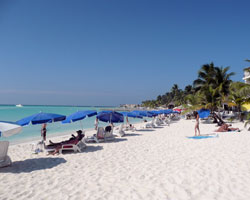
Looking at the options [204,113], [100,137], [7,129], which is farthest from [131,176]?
[204,113]

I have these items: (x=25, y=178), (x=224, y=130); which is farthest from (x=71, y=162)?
(x=224, y=130)

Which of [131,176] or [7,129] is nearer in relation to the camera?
[131,176]

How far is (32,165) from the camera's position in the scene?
5504mm

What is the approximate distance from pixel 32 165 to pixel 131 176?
320 cm

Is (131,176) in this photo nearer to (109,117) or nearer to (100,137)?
(100,137)

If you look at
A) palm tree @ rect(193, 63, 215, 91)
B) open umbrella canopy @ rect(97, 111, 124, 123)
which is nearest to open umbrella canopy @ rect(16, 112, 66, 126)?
open umbrella canopy @ rect(97, 111, 124, 123)

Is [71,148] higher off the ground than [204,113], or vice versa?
[204,113]

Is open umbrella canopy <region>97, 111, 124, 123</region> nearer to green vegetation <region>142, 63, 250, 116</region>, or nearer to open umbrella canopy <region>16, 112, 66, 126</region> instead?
open umbrella canopy <region>16, 112, 66, 126</region>

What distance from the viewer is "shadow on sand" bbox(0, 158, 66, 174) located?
505cm

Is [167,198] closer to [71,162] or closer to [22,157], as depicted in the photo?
[71,162]

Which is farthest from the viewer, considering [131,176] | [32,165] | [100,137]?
[100,137]

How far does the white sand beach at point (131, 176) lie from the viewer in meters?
3.42

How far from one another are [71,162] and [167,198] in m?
3.46

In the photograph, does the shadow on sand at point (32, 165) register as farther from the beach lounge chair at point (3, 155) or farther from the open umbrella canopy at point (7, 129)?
the open umbrella canopy at point (7, 129)
